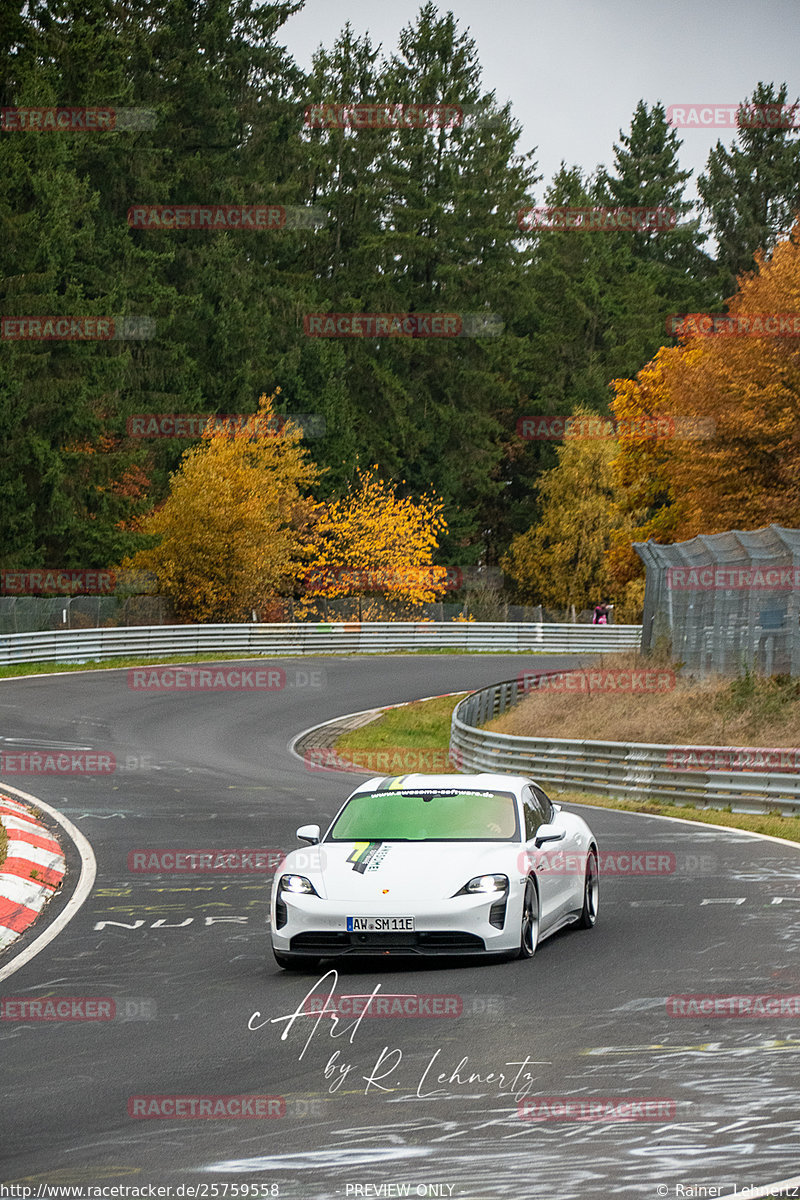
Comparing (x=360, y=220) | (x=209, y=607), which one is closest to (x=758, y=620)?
(x=209, y=607)

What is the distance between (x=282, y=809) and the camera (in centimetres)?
2092

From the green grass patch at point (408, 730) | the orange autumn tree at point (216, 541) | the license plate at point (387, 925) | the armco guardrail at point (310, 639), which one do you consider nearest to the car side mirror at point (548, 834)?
the license plate at point (387, 925)

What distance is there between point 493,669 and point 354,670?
5055mm

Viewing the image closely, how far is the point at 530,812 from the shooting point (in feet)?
39.9

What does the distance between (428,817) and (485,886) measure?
4.35ft

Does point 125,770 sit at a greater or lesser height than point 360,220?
lesser

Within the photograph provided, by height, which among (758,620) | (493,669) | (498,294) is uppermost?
Answer: (498,294)

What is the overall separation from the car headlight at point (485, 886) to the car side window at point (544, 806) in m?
1.95

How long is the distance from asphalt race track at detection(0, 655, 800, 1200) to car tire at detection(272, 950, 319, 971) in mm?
97

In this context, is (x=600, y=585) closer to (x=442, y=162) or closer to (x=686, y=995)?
(x=442, y=162)

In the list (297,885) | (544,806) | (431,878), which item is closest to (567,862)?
(544,806)

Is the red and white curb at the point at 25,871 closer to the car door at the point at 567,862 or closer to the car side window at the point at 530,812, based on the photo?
the car side window at the point at 530,812

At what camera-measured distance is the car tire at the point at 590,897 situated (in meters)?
12.4

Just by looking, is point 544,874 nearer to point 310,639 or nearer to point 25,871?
point 25,871
